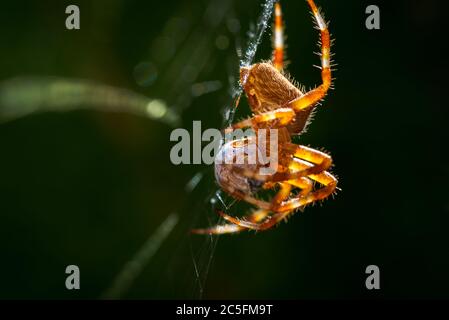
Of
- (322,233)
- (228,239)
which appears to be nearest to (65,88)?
(228,239)

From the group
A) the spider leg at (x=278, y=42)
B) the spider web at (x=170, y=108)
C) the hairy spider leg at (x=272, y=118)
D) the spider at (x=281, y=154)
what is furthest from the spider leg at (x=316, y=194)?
the spider web at (x=170, y=108)

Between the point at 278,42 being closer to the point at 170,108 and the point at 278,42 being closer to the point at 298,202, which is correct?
the point at 298,202

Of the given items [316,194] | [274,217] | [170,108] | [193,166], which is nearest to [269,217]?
[274,217]

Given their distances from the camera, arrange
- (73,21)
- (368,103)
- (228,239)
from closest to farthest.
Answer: (73,21) → (228,239) → (368,103)

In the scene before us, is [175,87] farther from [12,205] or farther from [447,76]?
[447,76]

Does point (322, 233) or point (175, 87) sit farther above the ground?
point (175, 87)

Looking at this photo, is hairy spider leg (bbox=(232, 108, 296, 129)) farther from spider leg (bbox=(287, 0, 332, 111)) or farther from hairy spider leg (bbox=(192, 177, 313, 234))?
hairy spider leg (bbox=(192, 177, 313, 234))

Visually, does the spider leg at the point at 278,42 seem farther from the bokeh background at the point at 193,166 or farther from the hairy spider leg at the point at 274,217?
the bokeh background at the point at 193,166

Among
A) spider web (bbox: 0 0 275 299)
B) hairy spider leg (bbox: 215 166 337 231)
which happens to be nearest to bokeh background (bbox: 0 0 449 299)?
spider web (bbox: 0 0 275 299)
